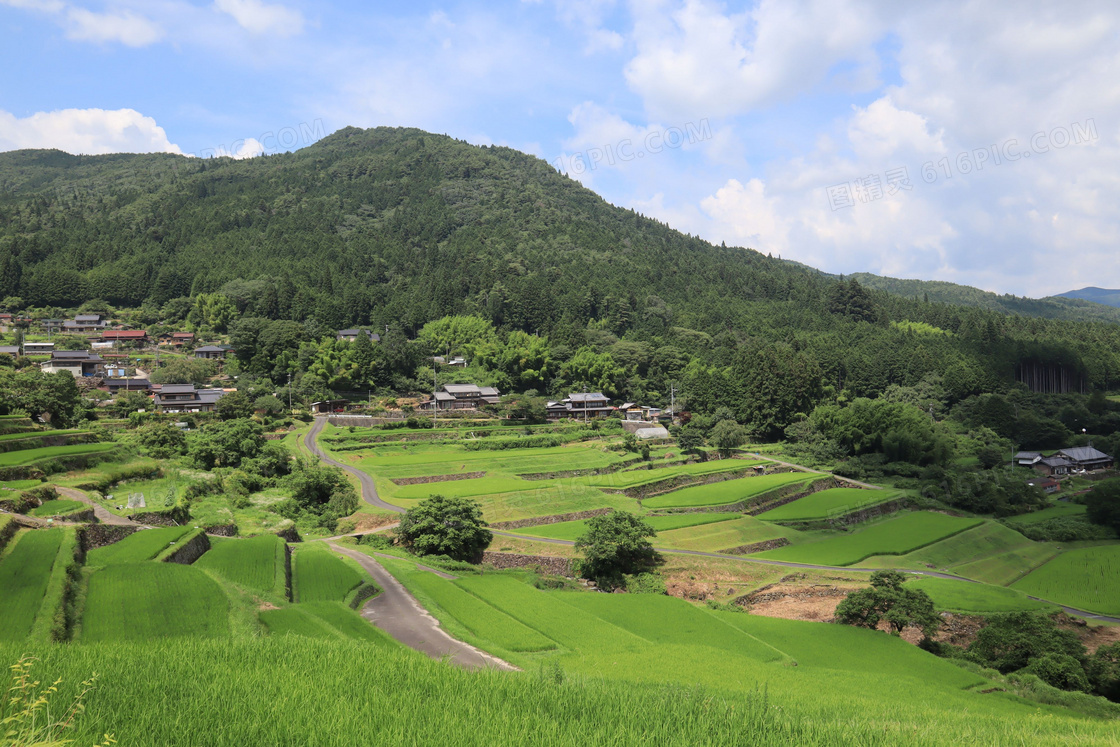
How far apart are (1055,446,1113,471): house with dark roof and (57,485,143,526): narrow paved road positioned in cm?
7323

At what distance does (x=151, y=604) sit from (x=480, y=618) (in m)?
9.34

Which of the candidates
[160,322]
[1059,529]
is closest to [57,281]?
[160,322]

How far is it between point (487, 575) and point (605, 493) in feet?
56.0

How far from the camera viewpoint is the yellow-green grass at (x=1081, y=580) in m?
29.0

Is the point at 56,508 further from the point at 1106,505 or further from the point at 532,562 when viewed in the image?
the point at 1106,505

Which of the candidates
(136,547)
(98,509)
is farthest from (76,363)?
(136,547)

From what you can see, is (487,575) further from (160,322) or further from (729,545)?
(160,322)

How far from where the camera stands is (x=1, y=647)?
8336 millimetres

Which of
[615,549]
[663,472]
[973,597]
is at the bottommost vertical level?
[973,597]

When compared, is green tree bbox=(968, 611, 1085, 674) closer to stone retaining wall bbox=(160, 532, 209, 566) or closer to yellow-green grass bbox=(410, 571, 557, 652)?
yellow-green grass bbox=(410, 571, 557, 652)

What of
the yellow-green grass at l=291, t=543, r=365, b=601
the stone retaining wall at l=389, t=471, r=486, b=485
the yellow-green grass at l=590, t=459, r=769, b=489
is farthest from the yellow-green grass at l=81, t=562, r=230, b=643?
the yellow-green grass at l=590, t=459, r=769, b=489

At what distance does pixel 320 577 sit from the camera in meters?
23.0

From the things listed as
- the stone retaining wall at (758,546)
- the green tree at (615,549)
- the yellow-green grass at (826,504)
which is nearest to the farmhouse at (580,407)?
the yellow-green grass at (826,504)

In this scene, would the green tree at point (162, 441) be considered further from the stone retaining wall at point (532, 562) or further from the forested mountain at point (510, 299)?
the forested mountain at point (510, 299)
